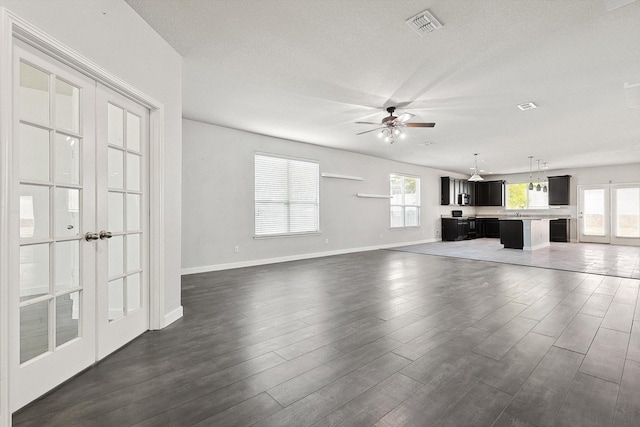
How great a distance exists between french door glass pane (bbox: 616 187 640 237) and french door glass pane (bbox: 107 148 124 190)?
1393cm

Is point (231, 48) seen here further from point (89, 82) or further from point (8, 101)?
point (8, 101)

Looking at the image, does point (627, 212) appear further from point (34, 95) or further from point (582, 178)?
point (34, 95)

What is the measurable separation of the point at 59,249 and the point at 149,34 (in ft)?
6.58

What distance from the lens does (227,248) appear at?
566 centimetres

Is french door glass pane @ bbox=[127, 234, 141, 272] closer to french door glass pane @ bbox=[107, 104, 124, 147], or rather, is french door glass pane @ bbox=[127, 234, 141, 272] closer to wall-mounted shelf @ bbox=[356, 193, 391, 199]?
french door glass pane @ bbox=[107, 104, 124, 147]

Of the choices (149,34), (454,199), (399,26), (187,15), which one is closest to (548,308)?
(399,26)

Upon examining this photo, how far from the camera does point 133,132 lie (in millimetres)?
2598

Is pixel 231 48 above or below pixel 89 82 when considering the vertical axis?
above

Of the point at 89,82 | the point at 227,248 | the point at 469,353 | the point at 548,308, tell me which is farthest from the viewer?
the point at 227,248

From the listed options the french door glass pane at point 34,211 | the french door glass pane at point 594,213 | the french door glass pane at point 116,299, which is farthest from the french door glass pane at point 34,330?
the french door glass pane at point 594,213

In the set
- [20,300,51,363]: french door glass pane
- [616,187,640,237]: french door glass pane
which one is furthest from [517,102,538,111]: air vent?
[616,187,640,237]: french door glass pane

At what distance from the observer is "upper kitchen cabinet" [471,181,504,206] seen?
12578 millimetres

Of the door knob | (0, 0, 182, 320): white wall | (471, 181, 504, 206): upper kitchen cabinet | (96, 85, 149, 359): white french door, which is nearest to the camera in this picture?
(0, 0, 182, 320): white wall

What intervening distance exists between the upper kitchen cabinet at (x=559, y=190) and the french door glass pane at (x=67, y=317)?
45.8 feet
